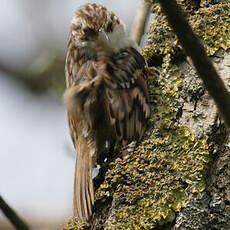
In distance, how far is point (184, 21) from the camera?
3.02 ft

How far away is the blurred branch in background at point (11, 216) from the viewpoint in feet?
4.31

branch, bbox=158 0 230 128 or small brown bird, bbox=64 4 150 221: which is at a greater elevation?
small brown bird, bbox=64 4 150 221

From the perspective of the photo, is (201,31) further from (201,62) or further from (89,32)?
(201,62)

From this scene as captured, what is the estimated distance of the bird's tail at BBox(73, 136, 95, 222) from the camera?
61.6 inches

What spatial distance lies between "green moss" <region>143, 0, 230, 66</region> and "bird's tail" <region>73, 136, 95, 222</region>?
44 cm

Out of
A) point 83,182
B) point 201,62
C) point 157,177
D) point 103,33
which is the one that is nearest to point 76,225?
point 83,182

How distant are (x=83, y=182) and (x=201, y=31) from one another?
27.7 inches

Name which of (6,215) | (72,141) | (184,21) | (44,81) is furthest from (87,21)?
(184,21)

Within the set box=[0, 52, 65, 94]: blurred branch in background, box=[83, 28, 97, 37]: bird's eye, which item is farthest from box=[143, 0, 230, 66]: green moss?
box=[0, 52, 65, 94]: blurred branch in background

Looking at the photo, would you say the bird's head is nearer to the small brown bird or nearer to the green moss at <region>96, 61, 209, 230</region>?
the small brown bird

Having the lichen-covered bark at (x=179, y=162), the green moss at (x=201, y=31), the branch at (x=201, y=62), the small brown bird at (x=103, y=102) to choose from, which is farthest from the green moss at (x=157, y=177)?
the branch at (x=201, y=62)

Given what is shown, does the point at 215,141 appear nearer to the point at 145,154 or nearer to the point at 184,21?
the point at 145,154

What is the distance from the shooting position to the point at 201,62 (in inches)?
38.9

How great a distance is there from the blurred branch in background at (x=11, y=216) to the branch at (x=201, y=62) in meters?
0.67
